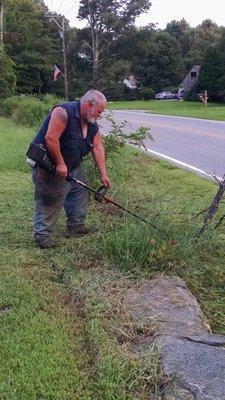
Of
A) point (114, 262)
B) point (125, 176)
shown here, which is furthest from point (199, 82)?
point (114, 262)

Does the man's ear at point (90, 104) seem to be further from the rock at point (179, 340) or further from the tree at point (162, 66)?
the tree at point (162, 66)

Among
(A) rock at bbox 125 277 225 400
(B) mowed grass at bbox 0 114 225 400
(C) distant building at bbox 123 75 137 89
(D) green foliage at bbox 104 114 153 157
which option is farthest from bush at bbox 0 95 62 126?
(C) distant building at bbox 123 75 137 89

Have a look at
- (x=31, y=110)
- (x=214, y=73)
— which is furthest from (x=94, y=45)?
(x=31, y=110)

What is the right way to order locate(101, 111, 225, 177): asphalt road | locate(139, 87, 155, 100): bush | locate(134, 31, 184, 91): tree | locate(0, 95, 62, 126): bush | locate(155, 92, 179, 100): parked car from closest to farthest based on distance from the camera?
locate(101, 111, 225, 177): asphalt road → locate(0, 95, 62, 126): bush → locate(155, 92, 179, 100): parked car → locate(139, 87, 155, 100): bush → locate(134, 31, 184, 91): tree

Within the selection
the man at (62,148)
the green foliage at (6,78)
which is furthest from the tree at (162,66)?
the man at (62,148)

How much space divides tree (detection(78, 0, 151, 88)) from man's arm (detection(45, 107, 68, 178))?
46944mm

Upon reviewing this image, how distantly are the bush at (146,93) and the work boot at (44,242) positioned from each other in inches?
2425

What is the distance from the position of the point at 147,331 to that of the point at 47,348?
2.00ft

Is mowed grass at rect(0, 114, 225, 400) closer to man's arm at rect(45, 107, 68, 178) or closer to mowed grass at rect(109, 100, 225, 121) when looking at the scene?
man's arm at rect(45, 107, 68, 178)

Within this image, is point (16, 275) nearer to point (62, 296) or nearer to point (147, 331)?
point (62, 296)

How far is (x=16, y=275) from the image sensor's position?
13.9ft

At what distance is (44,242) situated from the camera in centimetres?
500

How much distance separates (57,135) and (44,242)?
996mm

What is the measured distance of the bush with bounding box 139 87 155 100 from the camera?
65562mm
